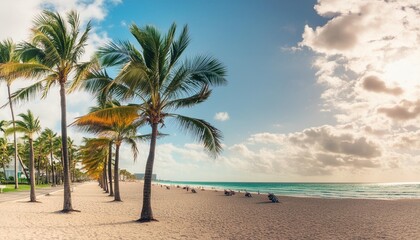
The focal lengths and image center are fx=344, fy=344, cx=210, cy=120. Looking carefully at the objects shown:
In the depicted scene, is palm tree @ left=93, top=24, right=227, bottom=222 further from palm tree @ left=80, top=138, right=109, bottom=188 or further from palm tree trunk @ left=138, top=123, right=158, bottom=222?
palm tree @ left=80, top=138, right=109, bottom=188

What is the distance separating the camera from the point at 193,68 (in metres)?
14.8

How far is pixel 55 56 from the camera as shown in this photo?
1719 centimetres

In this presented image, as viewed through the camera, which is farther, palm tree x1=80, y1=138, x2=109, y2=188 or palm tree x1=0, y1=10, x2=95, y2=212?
palm tree x1=80, y1=138, x2=109, y2=188

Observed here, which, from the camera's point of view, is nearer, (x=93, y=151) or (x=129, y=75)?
(x=129, y=75)

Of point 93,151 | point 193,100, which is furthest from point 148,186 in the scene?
point 93,151

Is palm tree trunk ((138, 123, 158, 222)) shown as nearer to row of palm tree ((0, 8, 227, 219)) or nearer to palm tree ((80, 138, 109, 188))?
row of palm tree ((0, 8, 227, 219))

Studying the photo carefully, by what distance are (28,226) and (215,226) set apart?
7.11 metres

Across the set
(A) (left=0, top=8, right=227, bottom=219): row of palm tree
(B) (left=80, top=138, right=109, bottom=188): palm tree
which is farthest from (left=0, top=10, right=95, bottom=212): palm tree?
(B) (left=80, top=138, right=109, bottom=188): palm tree

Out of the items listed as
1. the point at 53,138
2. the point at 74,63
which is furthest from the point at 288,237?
the point at 53,138

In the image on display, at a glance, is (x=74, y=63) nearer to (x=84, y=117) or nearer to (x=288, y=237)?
(x=84, y=117)

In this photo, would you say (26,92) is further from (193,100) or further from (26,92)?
(193,100)

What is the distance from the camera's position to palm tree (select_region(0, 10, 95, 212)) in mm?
16719

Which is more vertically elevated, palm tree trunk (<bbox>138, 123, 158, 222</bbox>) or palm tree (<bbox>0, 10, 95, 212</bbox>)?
palm tree (<bbox>0, 10, 95, 212</bbox>)

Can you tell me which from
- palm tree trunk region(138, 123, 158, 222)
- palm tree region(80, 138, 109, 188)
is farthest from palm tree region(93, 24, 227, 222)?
palm tree region(80, 138, 109, 188)
